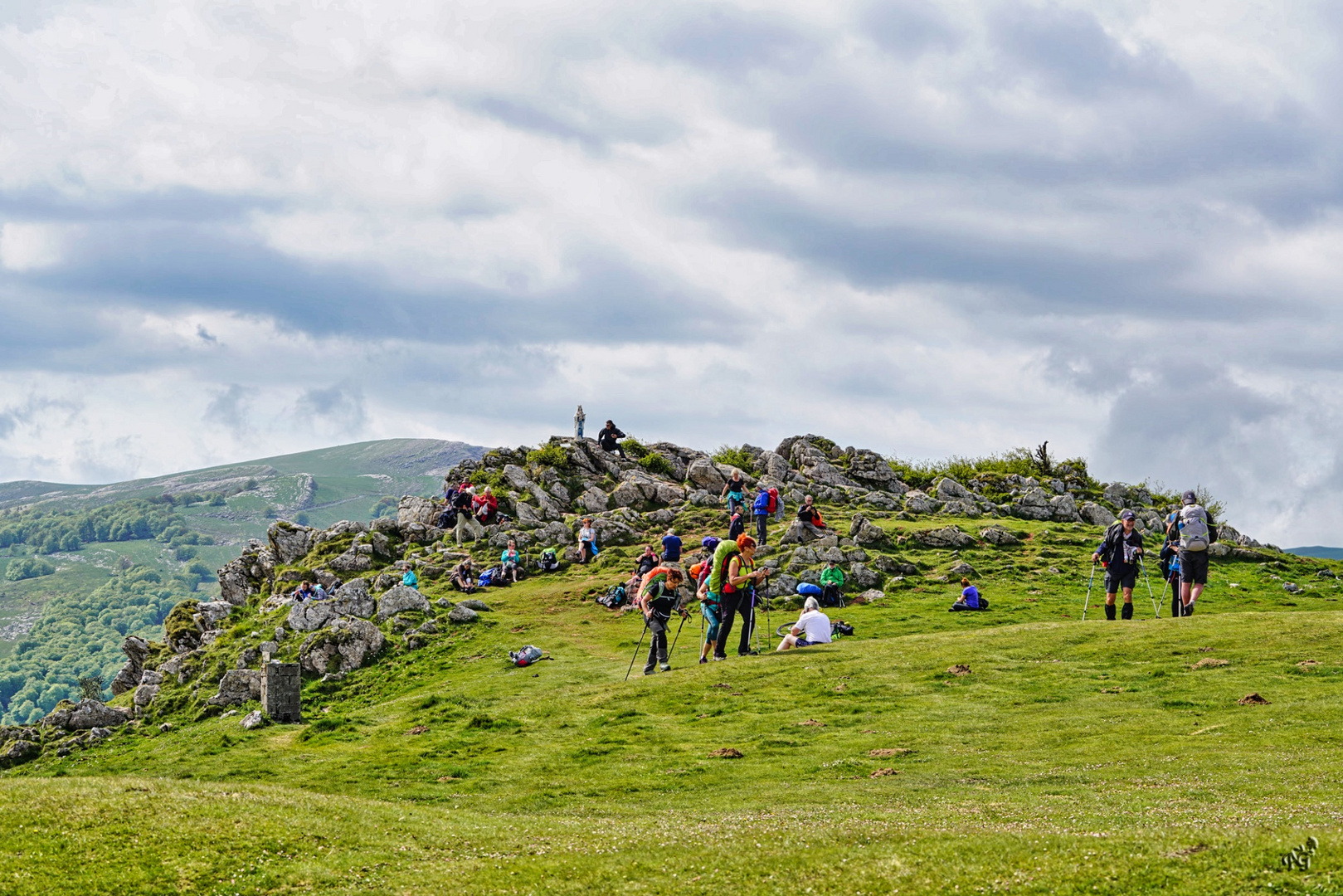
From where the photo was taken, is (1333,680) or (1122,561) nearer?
(1333,680)

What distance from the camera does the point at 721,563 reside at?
35469 mm

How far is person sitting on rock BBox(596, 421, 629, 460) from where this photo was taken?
94.2 m

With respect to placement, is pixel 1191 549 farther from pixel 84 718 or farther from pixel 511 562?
pixel 84 718

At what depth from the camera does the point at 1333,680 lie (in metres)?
27.9

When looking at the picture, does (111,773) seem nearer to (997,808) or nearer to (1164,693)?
(997,808)

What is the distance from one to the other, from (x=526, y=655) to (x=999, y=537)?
3292 centimetres

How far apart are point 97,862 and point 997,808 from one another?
15406mm

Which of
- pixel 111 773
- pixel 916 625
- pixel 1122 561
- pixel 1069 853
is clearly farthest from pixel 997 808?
pixel 111 773

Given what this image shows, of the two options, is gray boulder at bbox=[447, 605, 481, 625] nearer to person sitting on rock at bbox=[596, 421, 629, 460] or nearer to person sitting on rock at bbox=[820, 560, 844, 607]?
person sitting on rock at bbox=[820, 560, 844, 607]

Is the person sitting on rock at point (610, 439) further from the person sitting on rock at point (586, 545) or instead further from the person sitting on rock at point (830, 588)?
the person sitting on rock at point (830, 588)

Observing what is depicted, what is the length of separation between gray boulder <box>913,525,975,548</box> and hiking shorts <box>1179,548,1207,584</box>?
2314 cm

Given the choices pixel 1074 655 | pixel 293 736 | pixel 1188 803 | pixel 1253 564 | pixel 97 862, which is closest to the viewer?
pixel 97 862

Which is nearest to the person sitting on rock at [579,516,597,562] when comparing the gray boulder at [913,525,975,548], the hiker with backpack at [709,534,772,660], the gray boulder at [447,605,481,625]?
the gray boulder at [447,605,481,625]

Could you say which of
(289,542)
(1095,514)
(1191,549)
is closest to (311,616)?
(289,542)
